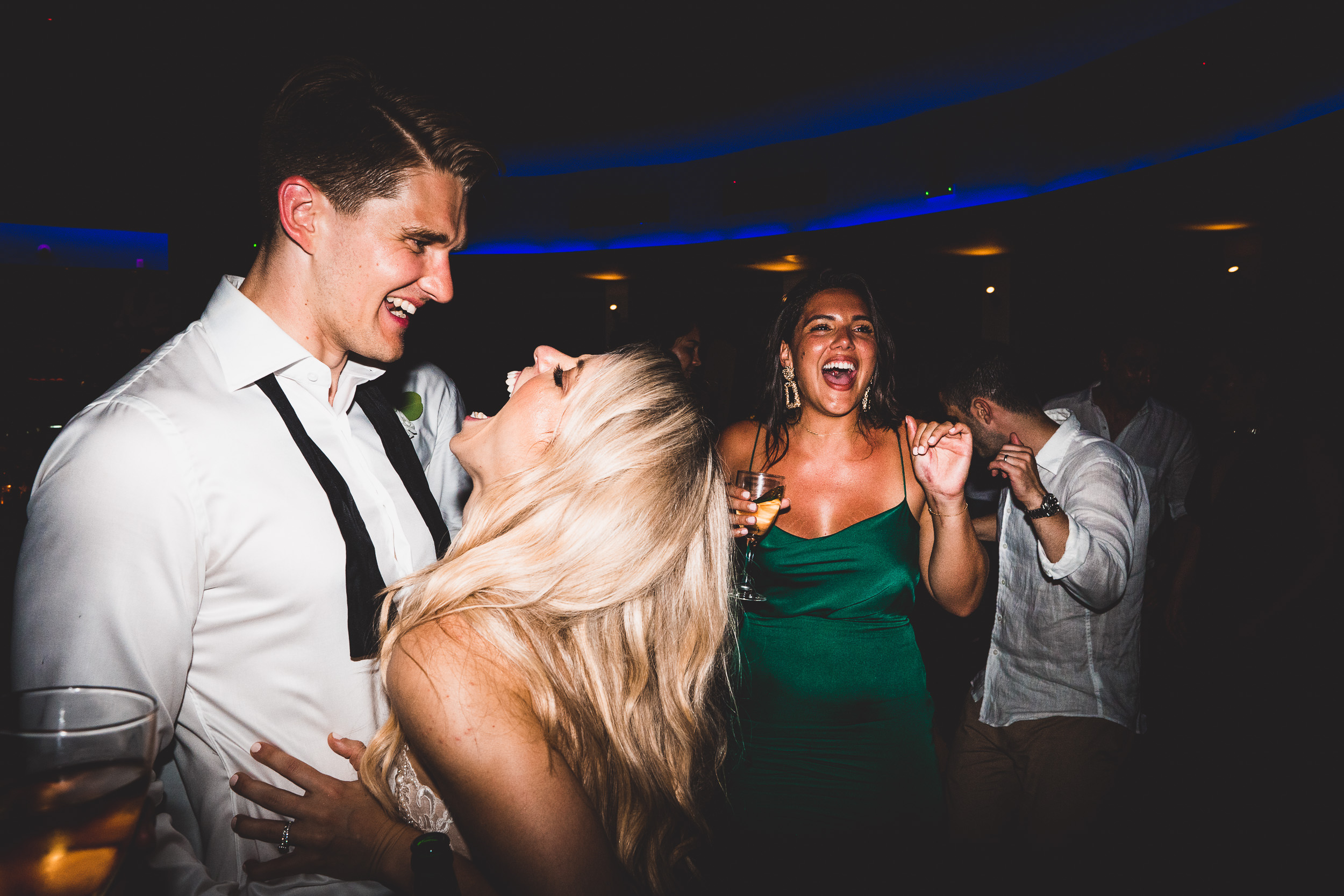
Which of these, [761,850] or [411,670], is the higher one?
[411,670]

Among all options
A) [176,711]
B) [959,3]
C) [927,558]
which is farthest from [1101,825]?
[959,3]

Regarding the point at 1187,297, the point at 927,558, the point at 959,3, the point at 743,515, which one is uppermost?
the point at 959,3

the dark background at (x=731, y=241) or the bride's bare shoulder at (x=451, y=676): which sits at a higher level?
the dark background at (x=731, y=241)

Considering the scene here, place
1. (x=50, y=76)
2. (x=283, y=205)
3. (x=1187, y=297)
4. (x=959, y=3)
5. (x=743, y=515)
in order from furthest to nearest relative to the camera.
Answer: (x=1187, y=297), (x=959, y=3), (x=50, y=76), (x=743, y=515), (x=283, y=205)

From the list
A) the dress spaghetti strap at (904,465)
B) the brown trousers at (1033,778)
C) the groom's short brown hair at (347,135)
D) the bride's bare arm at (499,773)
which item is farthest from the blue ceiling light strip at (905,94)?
the bride's bare arm at (499,773)

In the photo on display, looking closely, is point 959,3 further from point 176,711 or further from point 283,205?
point 176,711

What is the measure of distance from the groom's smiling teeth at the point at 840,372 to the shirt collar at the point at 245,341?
174 cm

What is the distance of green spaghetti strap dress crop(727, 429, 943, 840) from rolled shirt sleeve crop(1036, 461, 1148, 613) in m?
0.49

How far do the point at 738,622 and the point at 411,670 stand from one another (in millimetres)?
1389

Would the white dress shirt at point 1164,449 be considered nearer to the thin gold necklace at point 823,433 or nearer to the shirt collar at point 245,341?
the thin gold necklace at point 823,433

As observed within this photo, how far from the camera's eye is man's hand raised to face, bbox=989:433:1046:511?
2.25 m

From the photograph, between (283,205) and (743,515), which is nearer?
(283,205)

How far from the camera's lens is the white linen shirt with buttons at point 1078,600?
2203 mm

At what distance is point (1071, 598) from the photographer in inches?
94.6
